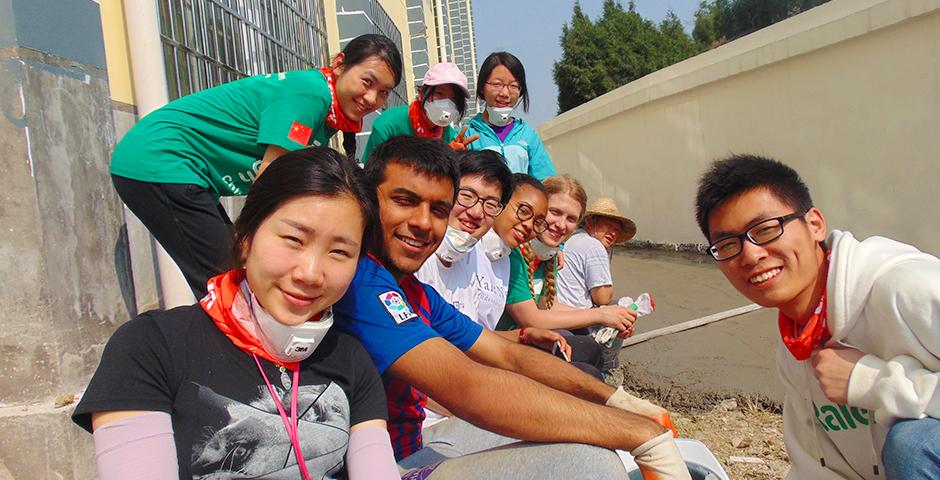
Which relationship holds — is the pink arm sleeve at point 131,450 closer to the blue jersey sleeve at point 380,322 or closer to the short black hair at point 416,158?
the blue jersey sleeve at point 380,322

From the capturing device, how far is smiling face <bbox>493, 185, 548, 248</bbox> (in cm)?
322

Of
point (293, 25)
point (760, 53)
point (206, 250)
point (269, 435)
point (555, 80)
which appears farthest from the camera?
A: point (555, 80)

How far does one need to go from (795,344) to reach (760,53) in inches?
297

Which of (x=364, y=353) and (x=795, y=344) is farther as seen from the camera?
(x=795, y=344)

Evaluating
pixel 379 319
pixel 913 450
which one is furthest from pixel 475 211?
pixel 913 450

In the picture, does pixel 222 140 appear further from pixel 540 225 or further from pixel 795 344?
pixel 795 344

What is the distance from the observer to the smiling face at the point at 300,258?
1.50 meters

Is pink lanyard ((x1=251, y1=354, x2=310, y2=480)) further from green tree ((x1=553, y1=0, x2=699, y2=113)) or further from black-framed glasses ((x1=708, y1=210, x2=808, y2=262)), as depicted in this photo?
green tree ((x1=553, y1=0, x2=699, y2=113))

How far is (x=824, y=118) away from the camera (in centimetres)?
782

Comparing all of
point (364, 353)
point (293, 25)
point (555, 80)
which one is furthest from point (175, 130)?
point (555, 80)

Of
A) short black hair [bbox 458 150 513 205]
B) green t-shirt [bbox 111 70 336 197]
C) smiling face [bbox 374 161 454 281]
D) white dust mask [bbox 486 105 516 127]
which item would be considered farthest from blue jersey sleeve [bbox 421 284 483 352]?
white dust mask [bbox 486 105 516 127]

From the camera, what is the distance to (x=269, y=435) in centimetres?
147

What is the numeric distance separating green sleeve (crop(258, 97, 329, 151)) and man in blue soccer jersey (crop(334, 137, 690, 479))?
573mm

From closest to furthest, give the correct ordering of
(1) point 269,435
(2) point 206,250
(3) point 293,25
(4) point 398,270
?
(1) point 269,435 < (4) point 398,270 < (2) point 206,250 < (3) point 293,25
